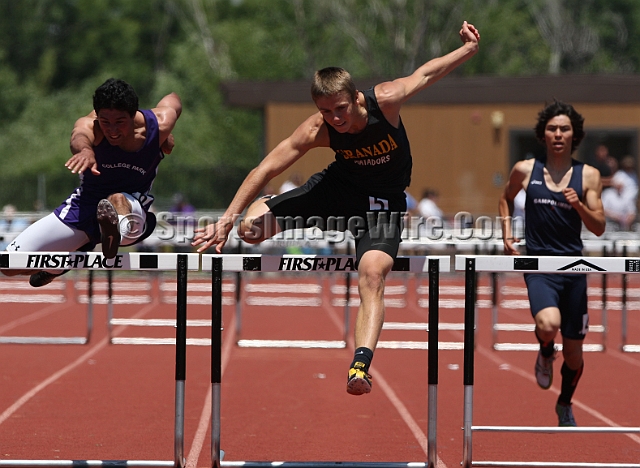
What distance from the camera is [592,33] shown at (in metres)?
46.8

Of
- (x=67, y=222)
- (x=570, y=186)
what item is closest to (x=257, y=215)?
(x=67, y=222)

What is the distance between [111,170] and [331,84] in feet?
5.37

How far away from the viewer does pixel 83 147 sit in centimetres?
516

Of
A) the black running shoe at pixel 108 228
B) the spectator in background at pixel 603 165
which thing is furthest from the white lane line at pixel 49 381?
the spectator in background at pixel 603 165

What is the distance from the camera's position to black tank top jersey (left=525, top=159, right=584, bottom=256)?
6008 mm

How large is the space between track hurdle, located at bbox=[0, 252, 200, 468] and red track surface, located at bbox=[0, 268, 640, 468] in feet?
2.52

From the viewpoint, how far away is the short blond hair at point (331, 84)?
4.61m

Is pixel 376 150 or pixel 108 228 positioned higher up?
pixel 376 150

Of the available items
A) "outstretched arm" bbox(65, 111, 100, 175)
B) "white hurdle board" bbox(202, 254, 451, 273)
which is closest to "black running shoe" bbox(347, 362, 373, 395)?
"white hurdle board" bbox(202, 254, 451, 273)

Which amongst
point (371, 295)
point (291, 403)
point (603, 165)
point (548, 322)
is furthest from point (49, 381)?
point (603, 165)

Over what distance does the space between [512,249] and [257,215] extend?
176 cm

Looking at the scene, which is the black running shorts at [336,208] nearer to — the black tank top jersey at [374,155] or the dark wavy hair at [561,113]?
the black tank top jersey at [374,155]

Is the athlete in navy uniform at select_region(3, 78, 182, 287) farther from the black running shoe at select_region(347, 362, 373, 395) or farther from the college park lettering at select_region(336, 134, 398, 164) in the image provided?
the black running shoe at select_region(347, 362, 373, 395)

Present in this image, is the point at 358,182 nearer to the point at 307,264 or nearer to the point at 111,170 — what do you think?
the point at 307,264
